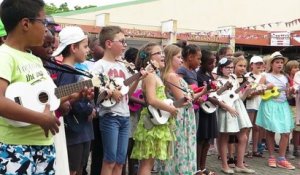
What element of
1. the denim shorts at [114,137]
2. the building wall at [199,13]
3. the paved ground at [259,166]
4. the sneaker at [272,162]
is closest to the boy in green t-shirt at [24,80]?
the denim shorts at [114,137]

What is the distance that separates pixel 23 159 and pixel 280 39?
2241 cm

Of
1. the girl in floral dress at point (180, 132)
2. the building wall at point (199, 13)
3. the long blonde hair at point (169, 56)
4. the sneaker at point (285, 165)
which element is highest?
the building wall at point (199, 13)

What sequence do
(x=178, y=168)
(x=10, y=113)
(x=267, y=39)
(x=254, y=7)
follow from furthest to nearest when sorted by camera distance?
(x=254, y=7) < (x=267, y=39) < (x=178, y=168) < (x=10, y=113)

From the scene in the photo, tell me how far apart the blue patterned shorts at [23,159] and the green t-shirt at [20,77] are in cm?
3

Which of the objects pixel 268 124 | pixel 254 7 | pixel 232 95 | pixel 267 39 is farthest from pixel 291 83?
pixel 254 7

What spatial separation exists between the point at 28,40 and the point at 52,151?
27.4 inches

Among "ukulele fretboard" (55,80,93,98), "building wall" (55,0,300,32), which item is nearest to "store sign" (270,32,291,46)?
"building wall" (55,0,300,32)

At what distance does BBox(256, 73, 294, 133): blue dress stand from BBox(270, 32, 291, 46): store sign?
16603 mm

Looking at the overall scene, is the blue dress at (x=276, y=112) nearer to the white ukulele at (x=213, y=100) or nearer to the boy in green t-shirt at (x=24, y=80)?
the white ukulele at (x=213, y=100)

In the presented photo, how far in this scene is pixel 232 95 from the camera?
600cm

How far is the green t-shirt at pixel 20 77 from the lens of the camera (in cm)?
235

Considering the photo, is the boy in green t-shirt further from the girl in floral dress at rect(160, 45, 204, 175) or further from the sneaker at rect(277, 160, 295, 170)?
the sneaker at rect(277, 160, 295, 170)

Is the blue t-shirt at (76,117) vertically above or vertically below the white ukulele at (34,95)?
below

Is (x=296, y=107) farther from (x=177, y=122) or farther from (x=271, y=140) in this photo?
(x=177, y=122)
